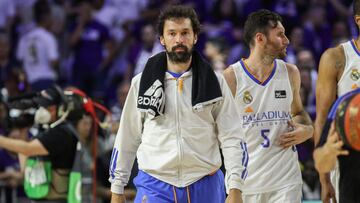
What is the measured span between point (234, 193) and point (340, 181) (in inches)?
40.9

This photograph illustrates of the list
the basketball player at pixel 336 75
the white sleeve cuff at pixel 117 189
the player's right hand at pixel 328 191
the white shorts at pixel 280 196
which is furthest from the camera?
the white shorts at pixel 280 196

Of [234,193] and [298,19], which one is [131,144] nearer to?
[234,193]

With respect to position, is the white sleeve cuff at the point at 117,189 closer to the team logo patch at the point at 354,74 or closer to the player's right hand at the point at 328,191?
the player's right hand at the point at 328,191

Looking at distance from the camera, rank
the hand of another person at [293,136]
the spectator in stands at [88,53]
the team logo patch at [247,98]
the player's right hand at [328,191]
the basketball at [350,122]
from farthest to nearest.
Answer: the spectator in stands at [88,53]
the team logo patch at [247,98]
the hand of another person at [293,136]
the player's right hand at [328,191]
the basketball at [350,122]

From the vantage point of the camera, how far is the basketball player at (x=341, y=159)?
5.43 m

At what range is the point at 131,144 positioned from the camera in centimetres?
711

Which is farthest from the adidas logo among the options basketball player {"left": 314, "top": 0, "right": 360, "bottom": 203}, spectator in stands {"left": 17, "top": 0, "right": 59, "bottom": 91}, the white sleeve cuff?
spectator in stands {"left": 17, "top": 0, "right": 59, "bottom": 91}

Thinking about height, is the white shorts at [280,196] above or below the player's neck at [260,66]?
below

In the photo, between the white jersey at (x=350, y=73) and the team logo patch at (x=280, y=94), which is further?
the team logo patch at (x=280, y=94)

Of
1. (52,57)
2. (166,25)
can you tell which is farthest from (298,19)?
(166,25)

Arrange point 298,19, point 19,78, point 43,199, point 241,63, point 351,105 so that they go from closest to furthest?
1. point 351,105
2. point 241,63
3. point 43,199
4. point 19,78
5. point 298,19

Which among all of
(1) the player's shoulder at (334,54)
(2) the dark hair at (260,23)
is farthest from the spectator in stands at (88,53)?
(1) the player's shoulder at (334,54)

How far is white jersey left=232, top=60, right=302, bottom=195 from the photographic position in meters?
7.92

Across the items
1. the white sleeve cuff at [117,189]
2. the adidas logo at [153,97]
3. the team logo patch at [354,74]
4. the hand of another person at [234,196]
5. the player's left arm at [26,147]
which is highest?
the team logo patch at [354,74]
